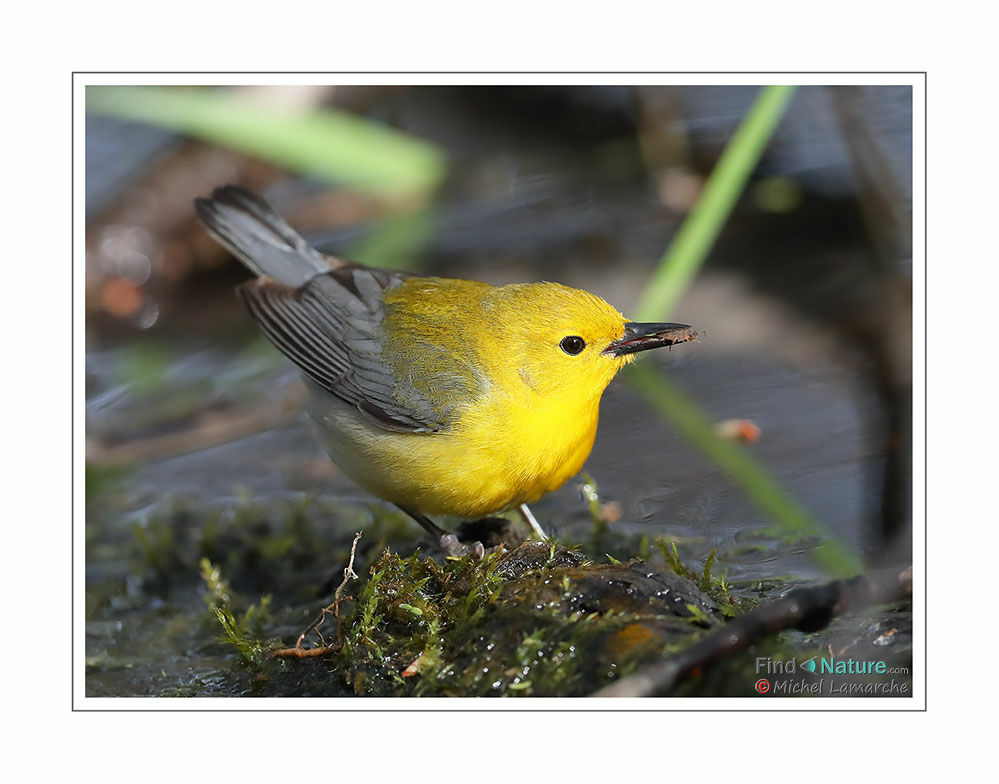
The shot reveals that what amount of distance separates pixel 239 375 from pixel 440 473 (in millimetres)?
3357

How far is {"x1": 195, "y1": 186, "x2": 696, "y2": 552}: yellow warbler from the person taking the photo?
15.0ft

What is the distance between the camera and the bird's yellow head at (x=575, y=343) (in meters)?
4.66

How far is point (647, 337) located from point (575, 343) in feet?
1.01

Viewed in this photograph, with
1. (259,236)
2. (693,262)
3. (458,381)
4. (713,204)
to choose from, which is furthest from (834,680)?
(259,236)

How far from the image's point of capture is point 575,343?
15.3ft

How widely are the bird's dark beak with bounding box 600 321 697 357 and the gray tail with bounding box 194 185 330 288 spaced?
199 cm

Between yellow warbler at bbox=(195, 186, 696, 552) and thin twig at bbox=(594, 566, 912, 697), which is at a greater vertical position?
yellow warbler at bbox=(195, 186, 696, 552)

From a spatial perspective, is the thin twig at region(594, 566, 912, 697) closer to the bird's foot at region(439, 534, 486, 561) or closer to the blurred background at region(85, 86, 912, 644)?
the blurred background at region(85, 86, 912, 644)

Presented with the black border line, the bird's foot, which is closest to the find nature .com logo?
the black border line

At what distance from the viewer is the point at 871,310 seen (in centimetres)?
693

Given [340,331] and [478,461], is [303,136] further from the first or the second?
[478,461]
